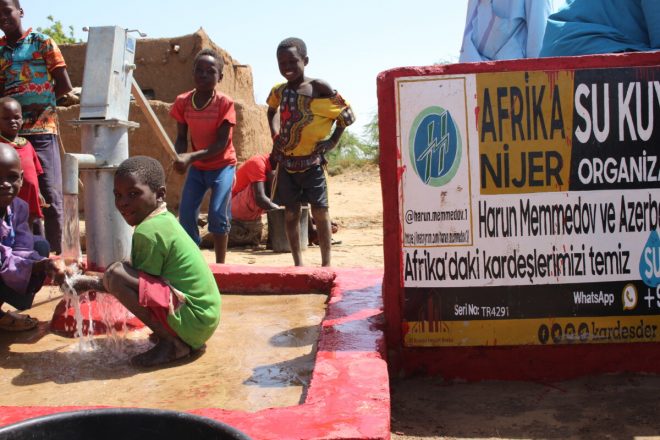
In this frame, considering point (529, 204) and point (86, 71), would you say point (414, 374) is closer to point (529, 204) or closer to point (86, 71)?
point (529, 204)

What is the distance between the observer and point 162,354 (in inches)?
109

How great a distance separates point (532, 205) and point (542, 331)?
0.47m

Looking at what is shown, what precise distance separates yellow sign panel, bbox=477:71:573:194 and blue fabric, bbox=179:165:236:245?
7.87ft

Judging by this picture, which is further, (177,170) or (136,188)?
(177,170)

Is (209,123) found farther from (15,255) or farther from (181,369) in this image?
(181,369)

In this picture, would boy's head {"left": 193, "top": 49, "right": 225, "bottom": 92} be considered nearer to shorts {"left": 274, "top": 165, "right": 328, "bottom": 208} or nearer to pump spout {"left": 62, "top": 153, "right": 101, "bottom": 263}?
shorts {"left": 274, "top": 165, "right": 328, "bottom": 208}

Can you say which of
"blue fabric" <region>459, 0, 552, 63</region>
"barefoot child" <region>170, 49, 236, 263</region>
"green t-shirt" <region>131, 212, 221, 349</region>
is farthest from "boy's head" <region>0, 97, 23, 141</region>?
"blue fabric" <region>459, 0, 552, 63</region>

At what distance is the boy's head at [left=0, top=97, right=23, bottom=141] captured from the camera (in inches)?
162

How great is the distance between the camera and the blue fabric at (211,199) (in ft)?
15.6

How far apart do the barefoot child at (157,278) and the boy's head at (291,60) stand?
1.99 m

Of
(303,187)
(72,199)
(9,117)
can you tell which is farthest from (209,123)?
(72,199)

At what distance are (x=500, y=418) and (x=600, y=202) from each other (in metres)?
0.88

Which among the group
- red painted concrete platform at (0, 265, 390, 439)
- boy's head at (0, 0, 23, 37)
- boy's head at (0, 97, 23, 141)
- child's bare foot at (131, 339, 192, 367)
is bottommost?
child's bare foot at (131, 339, 192, 367)

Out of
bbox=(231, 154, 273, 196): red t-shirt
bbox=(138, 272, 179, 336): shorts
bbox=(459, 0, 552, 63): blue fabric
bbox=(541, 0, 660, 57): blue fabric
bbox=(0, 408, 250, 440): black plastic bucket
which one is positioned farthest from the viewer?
bbox=(231, 154, 273, 196): red t-shirt
